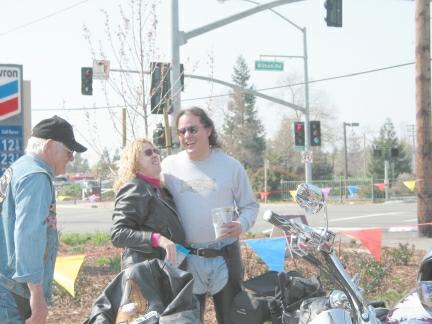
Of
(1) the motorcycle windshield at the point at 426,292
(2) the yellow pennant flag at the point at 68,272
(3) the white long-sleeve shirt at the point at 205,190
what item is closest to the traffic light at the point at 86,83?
(2) the yellow pennant flag at the point at 68,272

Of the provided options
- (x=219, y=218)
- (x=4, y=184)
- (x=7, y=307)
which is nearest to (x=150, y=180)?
(x=219, y=218)

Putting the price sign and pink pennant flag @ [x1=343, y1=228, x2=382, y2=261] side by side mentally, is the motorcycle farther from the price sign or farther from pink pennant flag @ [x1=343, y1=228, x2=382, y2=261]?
the price sign

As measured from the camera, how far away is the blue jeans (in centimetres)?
318

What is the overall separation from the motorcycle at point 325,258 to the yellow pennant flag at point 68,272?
3778 millimetres

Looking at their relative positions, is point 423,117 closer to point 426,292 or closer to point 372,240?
point 372,240

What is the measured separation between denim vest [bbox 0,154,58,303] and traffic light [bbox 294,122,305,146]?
25287 millimetres

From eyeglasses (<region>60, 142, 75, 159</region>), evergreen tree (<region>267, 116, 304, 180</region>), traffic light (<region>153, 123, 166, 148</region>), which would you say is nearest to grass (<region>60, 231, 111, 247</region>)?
traffic light (<region>153, 123, 166, 148</region>)

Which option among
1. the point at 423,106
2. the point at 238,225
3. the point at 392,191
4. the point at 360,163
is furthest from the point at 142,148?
the point at 360,163

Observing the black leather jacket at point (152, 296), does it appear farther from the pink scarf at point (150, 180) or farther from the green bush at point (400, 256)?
the green bush at point (400, 256)

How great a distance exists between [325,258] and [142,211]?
A: 4.56 feet

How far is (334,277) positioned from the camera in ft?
8.71

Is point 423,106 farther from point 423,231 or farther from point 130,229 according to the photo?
point 130,229

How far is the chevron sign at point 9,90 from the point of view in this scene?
767cm

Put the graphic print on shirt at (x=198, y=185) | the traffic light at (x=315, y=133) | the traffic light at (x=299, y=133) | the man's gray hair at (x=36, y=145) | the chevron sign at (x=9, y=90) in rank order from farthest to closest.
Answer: the traffic light at (x=315, y=133)
the traffic light at (x=299, y=133)
the chevron sign at (x=9, y=90)
the graphic print on shirt at (x=198, y=185)
the man's gray hair at (x=36, y=145)
